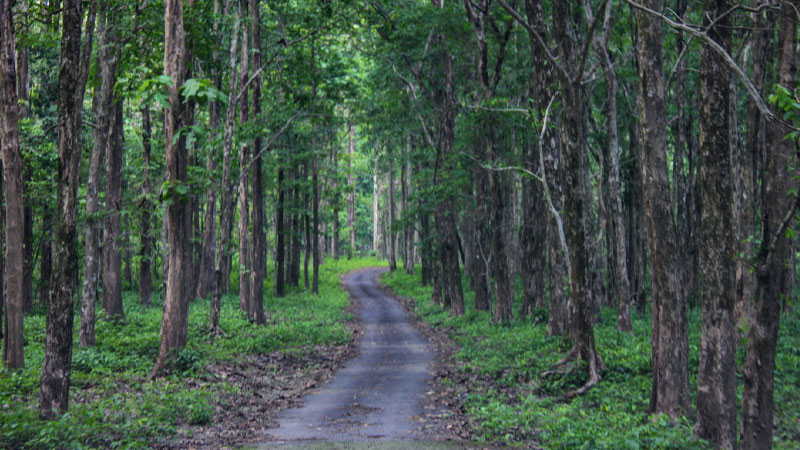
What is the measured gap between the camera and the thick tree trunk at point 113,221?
19188 mm

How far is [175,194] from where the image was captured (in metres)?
12.4

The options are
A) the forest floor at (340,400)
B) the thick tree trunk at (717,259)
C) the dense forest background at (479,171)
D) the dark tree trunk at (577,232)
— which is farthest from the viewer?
the dark tree trunk at (577,232)

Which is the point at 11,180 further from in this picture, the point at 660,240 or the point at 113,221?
the point at 660,240

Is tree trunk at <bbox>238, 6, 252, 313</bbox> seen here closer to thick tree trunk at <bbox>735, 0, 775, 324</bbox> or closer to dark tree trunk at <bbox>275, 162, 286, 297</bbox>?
dark tree trunk at <bbox>275, 162, 286, 297</bbox>

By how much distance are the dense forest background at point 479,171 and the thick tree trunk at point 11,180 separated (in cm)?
4

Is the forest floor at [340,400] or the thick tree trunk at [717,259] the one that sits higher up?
the thick tree trunk at [717,259]

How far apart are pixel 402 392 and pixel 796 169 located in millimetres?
8715

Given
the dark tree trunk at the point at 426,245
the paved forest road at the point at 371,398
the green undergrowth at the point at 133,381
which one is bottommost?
the paved forest road at the point at 371,398

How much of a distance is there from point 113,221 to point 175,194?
9278 mm

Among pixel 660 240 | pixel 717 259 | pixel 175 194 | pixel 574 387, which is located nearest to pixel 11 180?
pixel 175 194

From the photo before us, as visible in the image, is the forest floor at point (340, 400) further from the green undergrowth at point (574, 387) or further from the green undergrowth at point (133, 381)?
the green undergrowth at point (574, 387)

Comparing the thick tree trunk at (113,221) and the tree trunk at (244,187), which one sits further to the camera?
the tree trunk at (244,187)

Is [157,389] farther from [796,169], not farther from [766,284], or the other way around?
[796,169]

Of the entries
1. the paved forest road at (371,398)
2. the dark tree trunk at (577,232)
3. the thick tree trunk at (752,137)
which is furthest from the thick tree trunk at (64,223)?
the thick tree trunk at (752,137)
